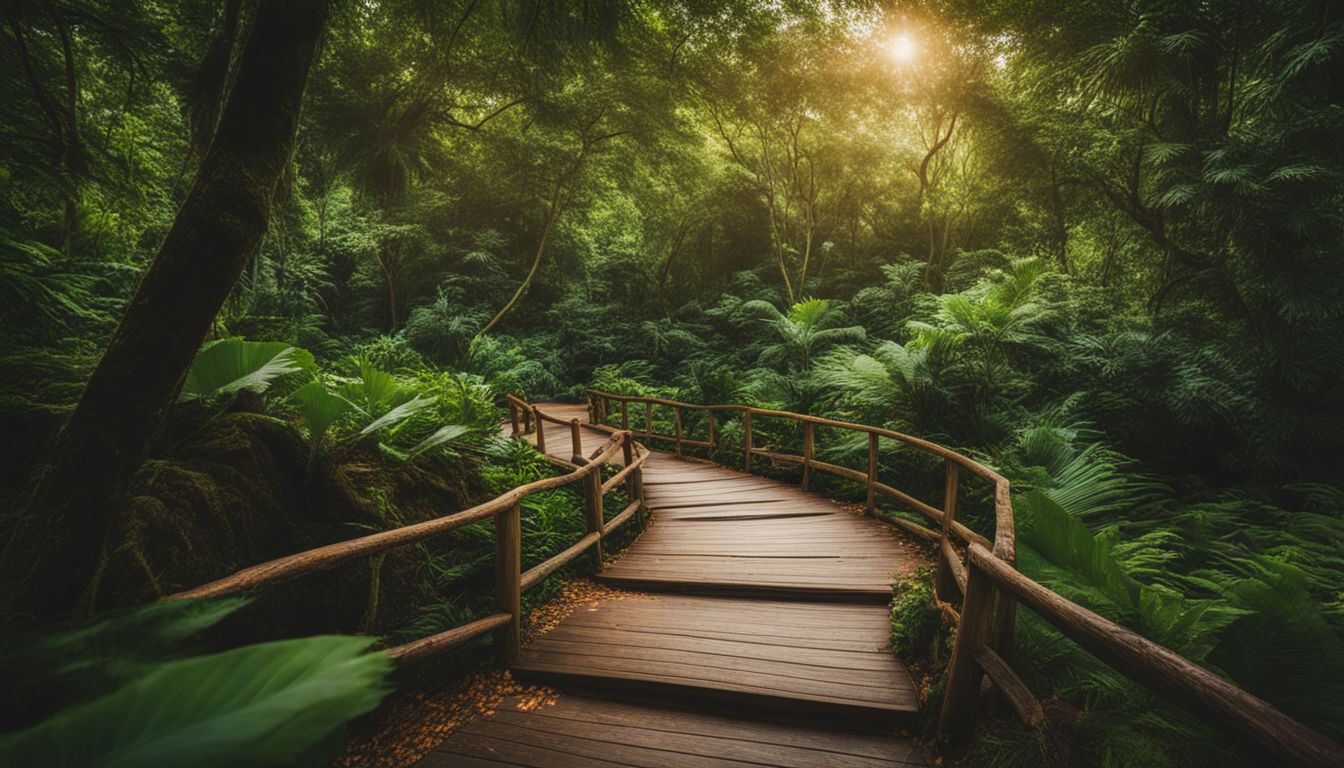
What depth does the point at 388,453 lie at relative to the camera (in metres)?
3.76

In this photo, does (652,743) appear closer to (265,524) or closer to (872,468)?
(265,524)

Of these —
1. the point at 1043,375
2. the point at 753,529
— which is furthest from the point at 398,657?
the point at 1043,375

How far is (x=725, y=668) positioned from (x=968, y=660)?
3.91 feet

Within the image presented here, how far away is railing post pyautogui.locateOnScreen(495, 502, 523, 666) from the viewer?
2824 millimetres

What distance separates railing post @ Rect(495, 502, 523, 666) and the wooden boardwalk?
12 cm

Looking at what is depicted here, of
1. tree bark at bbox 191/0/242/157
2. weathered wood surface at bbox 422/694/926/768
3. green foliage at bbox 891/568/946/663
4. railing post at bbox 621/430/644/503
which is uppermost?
tree bark at bbox 191/0/242/157

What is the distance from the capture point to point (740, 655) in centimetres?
276

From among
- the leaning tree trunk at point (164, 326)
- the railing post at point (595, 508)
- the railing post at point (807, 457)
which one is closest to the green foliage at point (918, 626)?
the railing post at point (595, 508)

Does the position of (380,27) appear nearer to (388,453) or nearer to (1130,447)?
(388,453)

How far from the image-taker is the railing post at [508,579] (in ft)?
9.27

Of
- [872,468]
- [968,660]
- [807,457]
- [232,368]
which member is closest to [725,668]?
[968,660]

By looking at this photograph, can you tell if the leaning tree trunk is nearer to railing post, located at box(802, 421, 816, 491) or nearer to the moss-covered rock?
the moss-covered rock

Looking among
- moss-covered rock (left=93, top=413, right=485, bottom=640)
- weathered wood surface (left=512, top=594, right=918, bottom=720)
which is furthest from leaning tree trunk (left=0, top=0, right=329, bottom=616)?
weathered wood surface (left=512, top=594, right=918, bottom=720)

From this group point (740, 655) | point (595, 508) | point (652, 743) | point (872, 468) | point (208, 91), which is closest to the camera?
point (652, 743)
